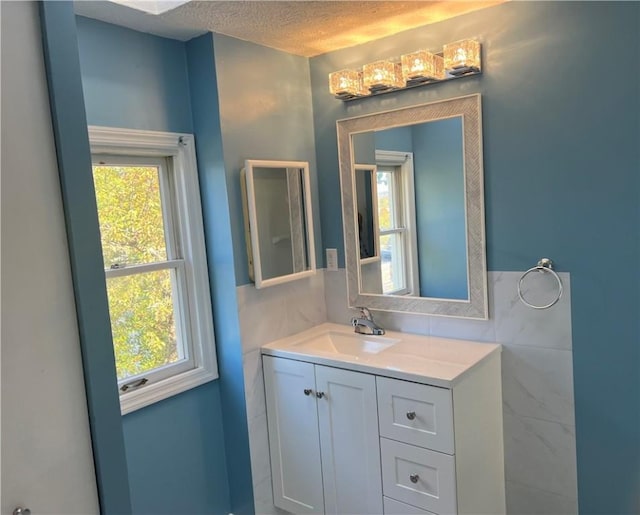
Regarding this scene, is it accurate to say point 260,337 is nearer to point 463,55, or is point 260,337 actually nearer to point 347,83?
point 347,83

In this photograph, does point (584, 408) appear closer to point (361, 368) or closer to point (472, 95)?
point (361, 368)

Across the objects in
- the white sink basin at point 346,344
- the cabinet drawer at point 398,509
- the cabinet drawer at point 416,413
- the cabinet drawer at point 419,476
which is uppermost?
the white sink basin at point 346,344

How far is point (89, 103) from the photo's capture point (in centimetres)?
204

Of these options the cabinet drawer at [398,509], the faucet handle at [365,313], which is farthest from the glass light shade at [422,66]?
the cabinet drawer at [398,509]

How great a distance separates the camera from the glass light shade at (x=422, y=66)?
87.1 inches

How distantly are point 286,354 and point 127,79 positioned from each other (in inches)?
54.2

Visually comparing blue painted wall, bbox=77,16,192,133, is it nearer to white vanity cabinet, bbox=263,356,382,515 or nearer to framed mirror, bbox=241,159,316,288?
framed mirror, bbox=241,159,316,288

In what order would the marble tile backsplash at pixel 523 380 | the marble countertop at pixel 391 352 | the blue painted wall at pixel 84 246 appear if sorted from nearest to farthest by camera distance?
1. the blue painted wall at pixel 84 246
2. the marble countertop at pixel 391 352
3. the marble tile backsplash at pixel 523 380

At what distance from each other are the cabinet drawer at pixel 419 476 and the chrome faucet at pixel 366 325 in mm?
595

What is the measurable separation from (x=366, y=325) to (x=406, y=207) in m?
0.61

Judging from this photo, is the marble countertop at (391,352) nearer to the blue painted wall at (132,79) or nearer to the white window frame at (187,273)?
the white window frame at (187,273)

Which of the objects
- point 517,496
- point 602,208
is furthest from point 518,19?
point 517,496

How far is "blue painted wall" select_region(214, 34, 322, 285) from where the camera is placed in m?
2.33

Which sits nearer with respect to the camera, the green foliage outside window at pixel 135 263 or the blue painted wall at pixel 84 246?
the blue painted wall at pixel 84 246
